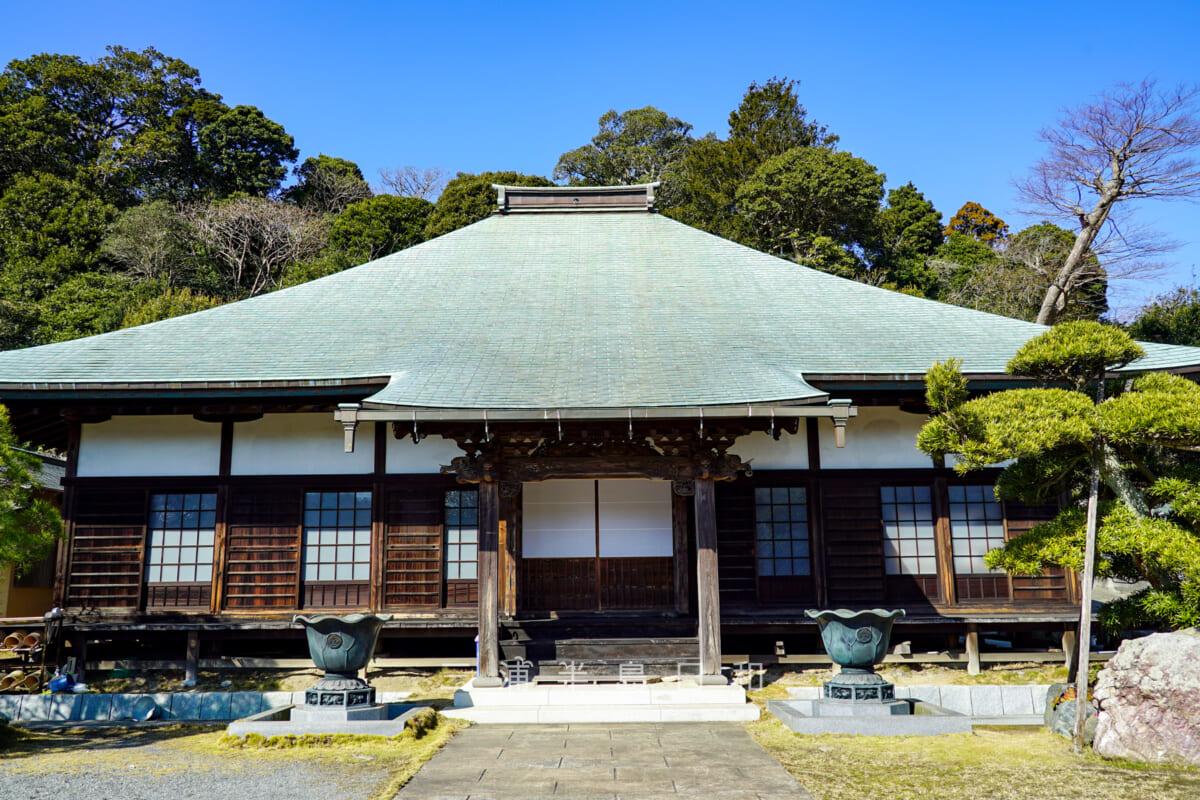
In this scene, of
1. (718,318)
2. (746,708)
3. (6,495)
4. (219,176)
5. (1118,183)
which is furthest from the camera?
(219,176)

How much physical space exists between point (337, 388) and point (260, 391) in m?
1.02

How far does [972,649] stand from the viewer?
11570 millimetres

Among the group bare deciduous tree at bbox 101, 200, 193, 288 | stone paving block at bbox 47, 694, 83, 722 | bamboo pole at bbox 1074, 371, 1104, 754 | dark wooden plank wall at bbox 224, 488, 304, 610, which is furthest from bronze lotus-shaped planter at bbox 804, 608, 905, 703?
bare deciduous tree at bbox 101, 200, 193, 288

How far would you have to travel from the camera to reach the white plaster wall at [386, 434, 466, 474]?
39.5 ft

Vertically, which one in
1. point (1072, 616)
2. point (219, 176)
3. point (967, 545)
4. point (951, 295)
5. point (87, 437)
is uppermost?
point (219, 176)

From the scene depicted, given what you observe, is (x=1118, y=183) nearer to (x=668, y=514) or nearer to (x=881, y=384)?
(x=881, y=384)

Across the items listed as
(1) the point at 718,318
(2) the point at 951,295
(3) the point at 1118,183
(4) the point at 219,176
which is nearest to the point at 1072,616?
(1) the point at 718,318

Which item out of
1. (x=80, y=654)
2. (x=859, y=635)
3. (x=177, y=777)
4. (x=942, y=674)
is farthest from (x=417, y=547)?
(x=942, y=674)

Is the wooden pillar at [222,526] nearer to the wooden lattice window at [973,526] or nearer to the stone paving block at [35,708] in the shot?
the stone paving block at [35,708]

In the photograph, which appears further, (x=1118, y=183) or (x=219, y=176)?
(x=219, y=176)

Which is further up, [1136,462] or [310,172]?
[310,172]

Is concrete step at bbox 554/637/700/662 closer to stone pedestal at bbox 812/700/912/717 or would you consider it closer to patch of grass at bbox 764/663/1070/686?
patch of grass at bbox 764/663/1070/686

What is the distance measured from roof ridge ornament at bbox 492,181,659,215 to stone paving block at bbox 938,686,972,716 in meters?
11.8

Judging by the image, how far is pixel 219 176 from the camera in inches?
1521
